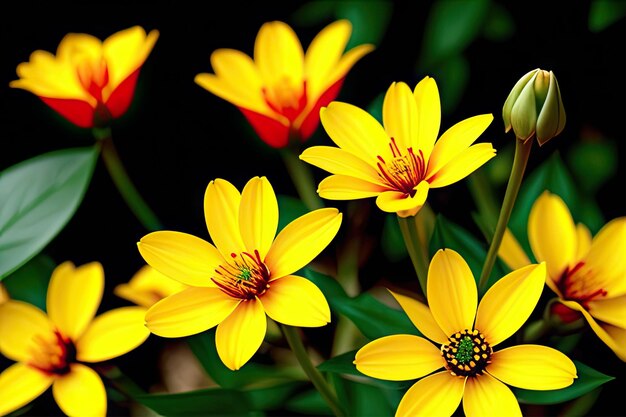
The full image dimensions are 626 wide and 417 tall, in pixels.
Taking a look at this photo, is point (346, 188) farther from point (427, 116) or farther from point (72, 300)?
point (72, 300)

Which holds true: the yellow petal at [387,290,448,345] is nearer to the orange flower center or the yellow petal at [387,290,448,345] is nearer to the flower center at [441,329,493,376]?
the flower center at [441,329,493,376]

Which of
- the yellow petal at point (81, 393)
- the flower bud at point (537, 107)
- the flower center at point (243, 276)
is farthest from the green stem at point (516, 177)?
the yellow petal at point (81, 393)

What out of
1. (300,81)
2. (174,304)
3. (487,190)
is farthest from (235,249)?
(487,190)

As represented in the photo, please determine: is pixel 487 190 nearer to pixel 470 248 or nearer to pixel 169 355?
pixel 470 248

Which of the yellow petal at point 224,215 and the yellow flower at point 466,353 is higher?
the yellow petal at point 224,215

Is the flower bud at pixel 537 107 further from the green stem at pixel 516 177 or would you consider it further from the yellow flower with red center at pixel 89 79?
the yellow flower with red center at pixel 89 79

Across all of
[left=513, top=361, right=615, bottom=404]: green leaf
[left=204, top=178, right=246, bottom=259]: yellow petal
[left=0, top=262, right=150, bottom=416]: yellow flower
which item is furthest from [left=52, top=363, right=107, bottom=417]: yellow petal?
[left=513, top=361, right=615, bottom=404]: green leaf

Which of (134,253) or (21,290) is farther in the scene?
(134,253)
